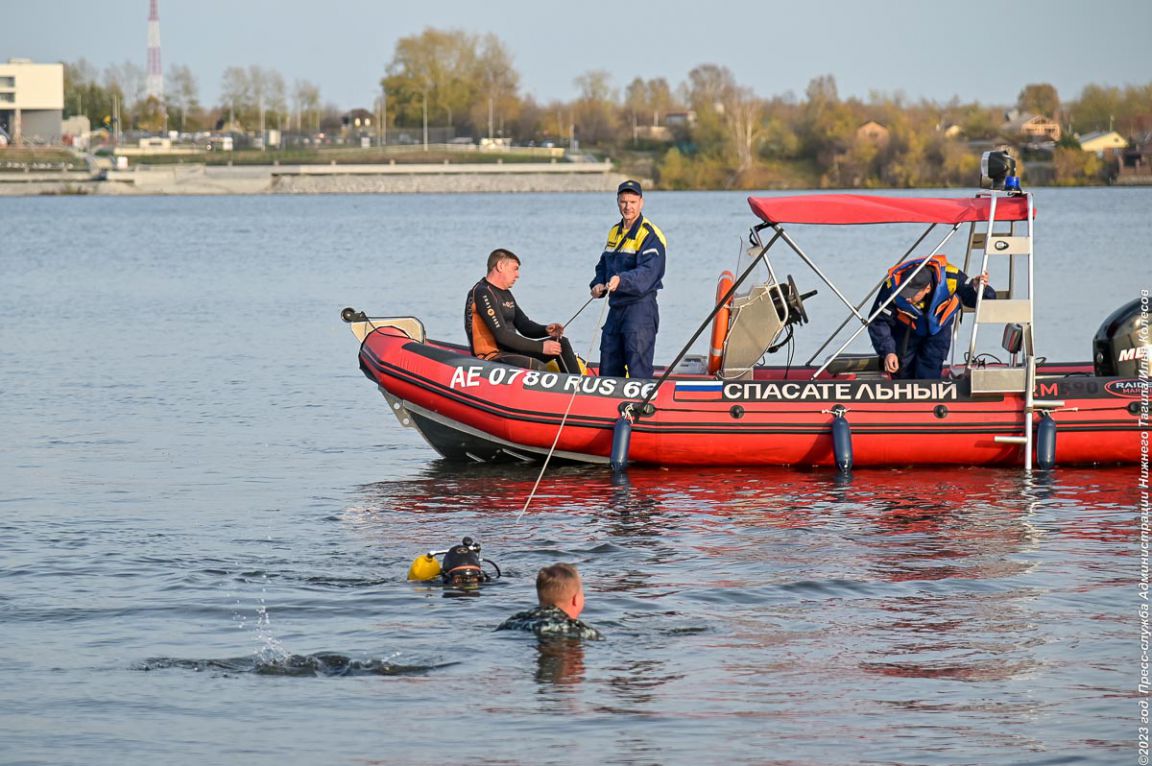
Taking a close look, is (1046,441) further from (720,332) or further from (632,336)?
(632,336)

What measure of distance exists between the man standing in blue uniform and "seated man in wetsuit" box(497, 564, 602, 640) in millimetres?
4010

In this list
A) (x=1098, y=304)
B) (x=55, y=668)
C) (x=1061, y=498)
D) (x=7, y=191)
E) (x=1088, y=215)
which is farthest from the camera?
(x=7, y=191)

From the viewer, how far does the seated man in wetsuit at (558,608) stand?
749 centimetres

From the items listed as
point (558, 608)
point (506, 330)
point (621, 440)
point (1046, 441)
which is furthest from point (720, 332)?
point (558, 608)

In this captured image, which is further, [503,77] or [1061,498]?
[503,77]

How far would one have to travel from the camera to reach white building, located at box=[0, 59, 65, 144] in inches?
5974

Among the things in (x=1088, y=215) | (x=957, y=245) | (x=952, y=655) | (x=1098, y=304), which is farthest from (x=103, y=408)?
(x=1088, y=215)

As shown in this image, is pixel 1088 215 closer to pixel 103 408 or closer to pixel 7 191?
pixel 103 408

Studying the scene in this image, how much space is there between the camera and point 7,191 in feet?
400

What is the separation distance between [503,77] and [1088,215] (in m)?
117

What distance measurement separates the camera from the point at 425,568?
28.7 feet

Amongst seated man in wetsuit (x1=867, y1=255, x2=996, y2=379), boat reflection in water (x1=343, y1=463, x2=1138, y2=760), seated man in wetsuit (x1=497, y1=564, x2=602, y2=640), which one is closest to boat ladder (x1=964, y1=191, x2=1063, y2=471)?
seated man in wetsuit (x1=867, y1=255, x2=996, y2=379)

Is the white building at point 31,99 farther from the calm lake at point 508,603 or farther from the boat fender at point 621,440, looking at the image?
the boat fender at point 621,440

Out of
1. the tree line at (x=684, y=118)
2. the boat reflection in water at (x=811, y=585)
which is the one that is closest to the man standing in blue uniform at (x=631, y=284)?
the boat reflection in water at (x=811, y=585)
